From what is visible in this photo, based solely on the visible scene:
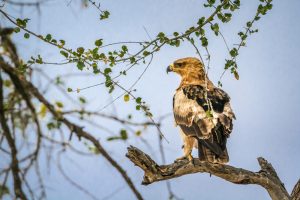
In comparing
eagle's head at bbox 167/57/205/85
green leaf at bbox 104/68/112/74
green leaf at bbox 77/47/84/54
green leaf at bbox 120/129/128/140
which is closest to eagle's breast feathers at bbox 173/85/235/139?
eagle's head at bbox 167/57/205/85

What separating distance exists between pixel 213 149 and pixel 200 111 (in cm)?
84

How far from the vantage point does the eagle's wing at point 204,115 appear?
7297 mm

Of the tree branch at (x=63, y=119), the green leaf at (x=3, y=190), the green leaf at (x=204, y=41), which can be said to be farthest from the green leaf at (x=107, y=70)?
the green leaf at (x=3, y=190)

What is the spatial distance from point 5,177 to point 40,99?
0.56 m

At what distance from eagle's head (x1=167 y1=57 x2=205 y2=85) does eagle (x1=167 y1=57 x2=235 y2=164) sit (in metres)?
0.41

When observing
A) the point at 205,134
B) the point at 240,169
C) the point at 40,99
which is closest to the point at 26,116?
the point at 40,99

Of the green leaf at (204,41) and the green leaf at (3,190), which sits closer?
the green leaf at (3,190)

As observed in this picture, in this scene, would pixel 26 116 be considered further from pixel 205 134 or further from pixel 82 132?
pixel 205 134

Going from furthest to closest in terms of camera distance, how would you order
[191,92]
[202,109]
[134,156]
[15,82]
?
[191,92]
[202,109]
[134,156]
[15,82]

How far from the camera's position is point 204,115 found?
24.9ft

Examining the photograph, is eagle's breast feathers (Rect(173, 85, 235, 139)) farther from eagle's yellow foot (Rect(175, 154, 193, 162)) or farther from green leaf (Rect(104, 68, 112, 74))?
green leaf (Rect(104, 68, 112, 74))

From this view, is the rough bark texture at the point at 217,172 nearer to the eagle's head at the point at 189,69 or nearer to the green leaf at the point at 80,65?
the green leaf at the point at 80,65

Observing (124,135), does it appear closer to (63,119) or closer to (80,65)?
(63,119)

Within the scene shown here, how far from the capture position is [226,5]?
5.75 m
